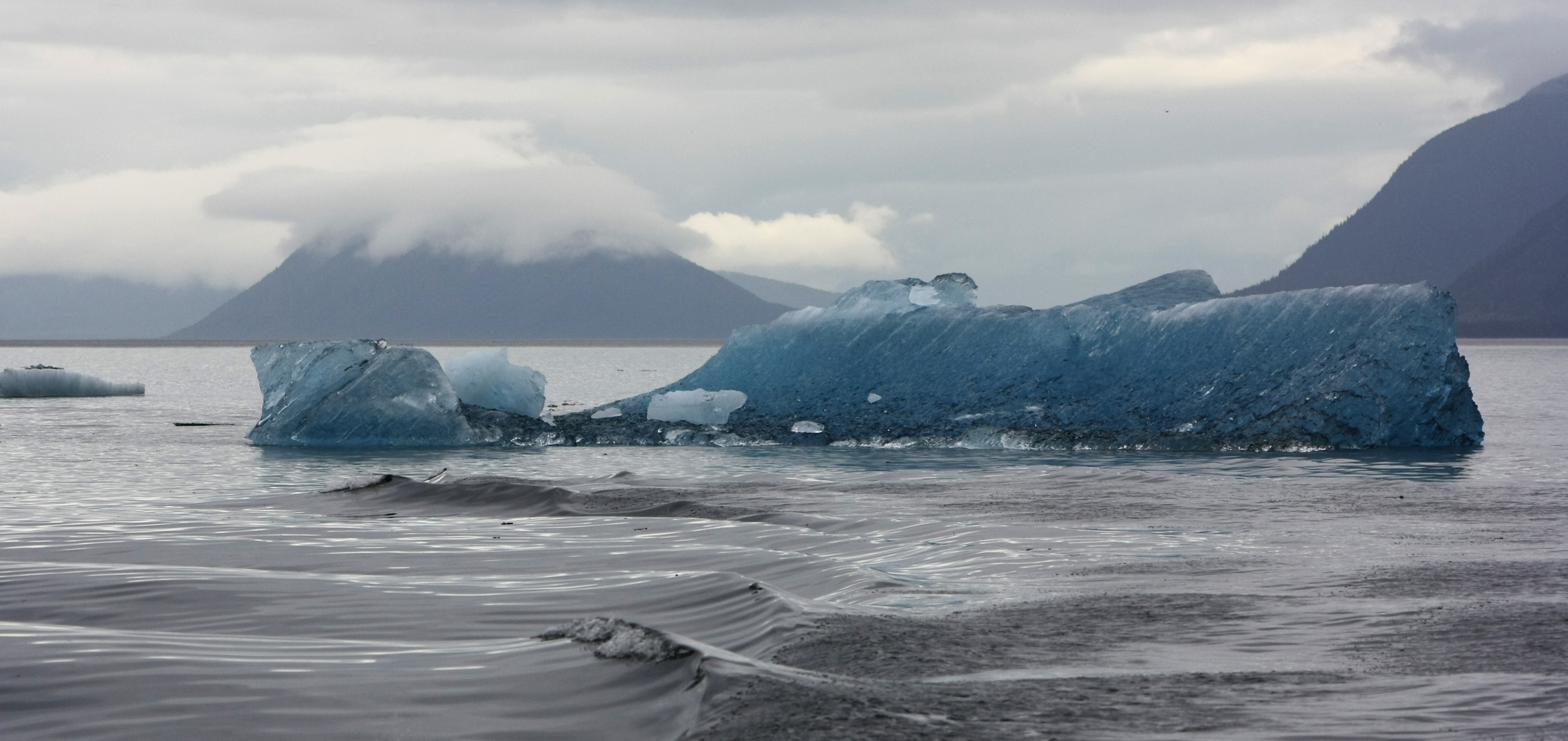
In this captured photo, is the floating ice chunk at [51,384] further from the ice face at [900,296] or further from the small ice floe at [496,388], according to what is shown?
the ice face at [900,296]

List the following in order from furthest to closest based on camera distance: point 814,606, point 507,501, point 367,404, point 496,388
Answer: point 496,388 < point 367,404 < point 507,501 < point 814,606

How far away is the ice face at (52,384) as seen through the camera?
43.0 m

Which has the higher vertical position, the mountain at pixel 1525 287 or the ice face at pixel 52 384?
the mountain at pixel 1525 287

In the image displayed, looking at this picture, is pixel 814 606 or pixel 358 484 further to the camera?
pixel 358 484

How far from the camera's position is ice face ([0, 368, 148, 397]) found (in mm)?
42969

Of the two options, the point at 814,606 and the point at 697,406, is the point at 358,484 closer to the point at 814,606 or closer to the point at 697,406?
the point at 814,606

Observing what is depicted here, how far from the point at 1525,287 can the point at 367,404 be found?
200 meters

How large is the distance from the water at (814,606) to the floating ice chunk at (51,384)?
101 feet

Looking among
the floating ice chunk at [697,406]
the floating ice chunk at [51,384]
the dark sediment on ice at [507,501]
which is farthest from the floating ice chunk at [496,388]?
the floating ice chunk at [51,384]

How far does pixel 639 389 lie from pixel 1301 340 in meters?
37.3

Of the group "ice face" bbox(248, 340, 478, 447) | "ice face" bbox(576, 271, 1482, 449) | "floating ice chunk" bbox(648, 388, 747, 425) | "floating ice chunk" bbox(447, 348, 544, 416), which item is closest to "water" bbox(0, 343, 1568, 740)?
"ice face" bbox(576, 271, 1482, 449)

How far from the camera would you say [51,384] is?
43.6 meters

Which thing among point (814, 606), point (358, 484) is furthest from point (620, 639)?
point (358, 484)

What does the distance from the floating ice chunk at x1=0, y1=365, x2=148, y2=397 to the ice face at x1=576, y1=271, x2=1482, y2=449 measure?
26866mm
